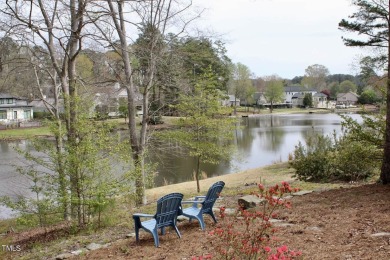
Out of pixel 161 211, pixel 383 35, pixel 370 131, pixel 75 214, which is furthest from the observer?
pixel 383 35

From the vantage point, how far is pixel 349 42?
10.3 m

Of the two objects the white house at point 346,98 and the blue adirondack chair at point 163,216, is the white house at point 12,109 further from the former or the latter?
the white house at point 346,98

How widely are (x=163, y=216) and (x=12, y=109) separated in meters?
46.3

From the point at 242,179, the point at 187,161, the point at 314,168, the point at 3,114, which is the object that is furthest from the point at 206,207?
the point at 3,114

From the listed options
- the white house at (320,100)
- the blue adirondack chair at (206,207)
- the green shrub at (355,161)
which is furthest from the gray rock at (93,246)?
the white house at (320,100)

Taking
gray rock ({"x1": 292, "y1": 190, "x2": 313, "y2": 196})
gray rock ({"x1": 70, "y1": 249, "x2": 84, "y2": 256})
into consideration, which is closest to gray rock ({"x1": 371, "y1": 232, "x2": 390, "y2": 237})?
gray rock ({"x1": 292, "y1": 190, "x2": 313, "y2": 196})

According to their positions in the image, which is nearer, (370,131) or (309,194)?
(309,194)

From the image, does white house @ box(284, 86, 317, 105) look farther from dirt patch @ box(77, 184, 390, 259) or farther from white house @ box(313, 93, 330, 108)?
dirt patch @ box(77, 184, 390, 259)

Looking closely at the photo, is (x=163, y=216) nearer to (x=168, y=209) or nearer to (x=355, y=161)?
(x=168, y=209)

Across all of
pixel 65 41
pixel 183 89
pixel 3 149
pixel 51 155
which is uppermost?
pixel 65 41

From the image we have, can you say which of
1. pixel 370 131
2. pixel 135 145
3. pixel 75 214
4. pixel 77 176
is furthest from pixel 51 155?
pixel 370 131

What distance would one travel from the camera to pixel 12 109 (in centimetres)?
4631

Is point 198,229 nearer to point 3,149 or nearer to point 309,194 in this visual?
point 309,194

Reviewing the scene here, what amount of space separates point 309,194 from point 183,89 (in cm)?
510
